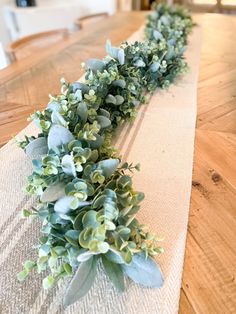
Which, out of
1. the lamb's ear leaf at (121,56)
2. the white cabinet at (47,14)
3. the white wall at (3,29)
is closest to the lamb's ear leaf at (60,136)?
the lamb's ear leaf at (121,56)

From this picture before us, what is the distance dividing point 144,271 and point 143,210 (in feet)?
0.44

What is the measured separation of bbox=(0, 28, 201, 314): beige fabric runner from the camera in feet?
1.07

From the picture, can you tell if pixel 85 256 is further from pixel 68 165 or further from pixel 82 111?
pixel 82 111

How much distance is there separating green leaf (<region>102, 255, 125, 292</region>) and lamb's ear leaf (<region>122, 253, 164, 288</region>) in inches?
0.5

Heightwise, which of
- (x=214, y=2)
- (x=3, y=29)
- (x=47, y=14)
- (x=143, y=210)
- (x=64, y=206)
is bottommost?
(x=214, y=2)

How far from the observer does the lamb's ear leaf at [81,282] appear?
0.98ft

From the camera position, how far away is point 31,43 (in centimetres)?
141

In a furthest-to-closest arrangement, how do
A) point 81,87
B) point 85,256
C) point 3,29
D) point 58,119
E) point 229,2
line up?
point 229,2, point 3,29, point 81,87, point 58,119, point 85,256

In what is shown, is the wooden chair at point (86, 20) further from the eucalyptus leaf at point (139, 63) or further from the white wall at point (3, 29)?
the eucalyptus leaf at point (139, 63)

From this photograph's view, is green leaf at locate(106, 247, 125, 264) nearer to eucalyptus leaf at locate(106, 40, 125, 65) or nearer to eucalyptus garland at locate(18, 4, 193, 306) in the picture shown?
eucalyptus garland at locate(18, 4, 193, 306)

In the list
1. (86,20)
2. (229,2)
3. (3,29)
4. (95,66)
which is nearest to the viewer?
(95,66)

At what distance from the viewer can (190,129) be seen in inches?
26.7

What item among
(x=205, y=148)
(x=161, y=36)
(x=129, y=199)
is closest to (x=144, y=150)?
(x=205, y=148)

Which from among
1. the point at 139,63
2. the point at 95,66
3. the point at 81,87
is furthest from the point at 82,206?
the point at 139,63
